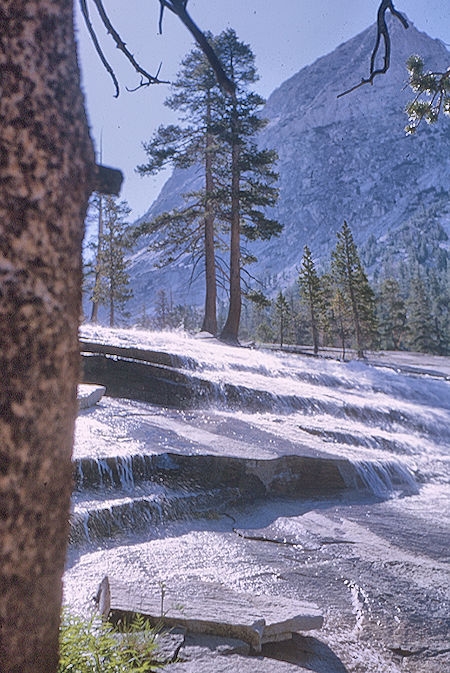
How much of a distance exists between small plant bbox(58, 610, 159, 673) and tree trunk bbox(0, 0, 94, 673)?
115cm

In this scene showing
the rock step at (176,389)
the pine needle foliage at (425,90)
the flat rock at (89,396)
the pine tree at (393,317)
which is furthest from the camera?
the pine tree at (393,317)

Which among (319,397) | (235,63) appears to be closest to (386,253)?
(235,63)

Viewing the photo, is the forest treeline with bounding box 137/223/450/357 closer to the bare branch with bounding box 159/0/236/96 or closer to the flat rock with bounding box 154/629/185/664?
the flat rock with bounding box 154/629/185/664

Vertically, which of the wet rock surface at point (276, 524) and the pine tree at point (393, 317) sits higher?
the pine tree at point (393, 317)

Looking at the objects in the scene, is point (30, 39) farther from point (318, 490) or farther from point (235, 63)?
point (235, 63)

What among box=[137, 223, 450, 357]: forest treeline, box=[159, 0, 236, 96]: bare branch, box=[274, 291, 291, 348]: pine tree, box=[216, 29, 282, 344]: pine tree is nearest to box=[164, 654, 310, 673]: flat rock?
box=[159, 0, 236, 96]: bare branch

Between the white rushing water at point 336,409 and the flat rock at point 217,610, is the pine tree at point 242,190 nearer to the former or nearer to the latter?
the white rushing water at point 336,409

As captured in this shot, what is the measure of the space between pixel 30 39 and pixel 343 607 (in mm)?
4164

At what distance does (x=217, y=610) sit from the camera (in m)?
3.01

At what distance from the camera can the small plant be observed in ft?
7.07

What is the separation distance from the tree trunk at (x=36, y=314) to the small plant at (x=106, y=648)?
45.4 inches

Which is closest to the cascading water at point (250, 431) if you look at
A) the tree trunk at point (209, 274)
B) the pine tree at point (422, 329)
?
the tree trunk at point (209, 274)

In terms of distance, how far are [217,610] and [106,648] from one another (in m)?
0.90

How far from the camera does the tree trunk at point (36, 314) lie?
1.06m
